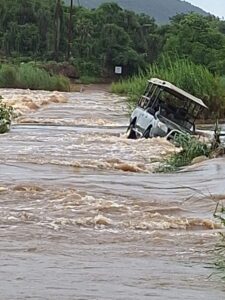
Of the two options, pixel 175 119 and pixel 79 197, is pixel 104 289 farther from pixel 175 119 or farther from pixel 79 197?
pixel 175 119

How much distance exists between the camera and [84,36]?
79688mm

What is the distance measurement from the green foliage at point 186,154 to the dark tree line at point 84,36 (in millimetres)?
55485

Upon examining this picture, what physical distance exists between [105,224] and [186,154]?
6649 millimetres

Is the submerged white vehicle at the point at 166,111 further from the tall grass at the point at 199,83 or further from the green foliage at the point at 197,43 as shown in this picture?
the green foliage at the point at 197,43

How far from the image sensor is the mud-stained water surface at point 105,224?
6.98 m

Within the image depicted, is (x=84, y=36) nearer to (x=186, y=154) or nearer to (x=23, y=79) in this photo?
(x=23, y=79)

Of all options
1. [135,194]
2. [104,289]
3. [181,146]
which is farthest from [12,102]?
[104,289]

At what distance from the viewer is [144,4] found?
18438 cm

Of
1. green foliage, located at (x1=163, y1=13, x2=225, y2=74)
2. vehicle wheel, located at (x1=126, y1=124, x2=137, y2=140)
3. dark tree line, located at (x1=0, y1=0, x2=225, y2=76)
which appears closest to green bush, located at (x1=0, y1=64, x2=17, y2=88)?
green foliage, located at (x1=163, y1=13, x2=225, y2=74)

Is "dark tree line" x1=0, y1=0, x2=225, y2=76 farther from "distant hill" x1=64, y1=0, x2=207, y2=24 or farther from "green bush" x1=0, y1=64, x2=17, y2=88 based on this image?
"distant hill" x1=64, y1=0, x2=207, y2=24

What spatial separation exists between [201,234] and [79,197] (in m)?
2.76

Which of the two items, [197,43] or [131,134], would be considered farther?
[197,43]

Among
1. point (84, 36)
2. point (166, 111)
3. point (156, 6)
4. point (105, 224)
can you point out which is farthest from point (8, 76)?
point (156, 6)

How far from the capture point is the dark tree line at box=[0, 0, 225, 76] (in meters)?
75.6
